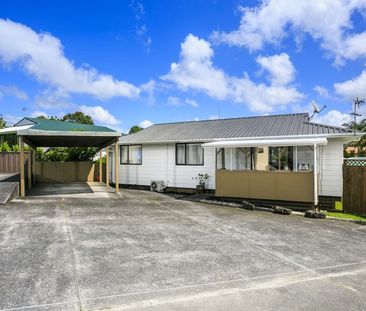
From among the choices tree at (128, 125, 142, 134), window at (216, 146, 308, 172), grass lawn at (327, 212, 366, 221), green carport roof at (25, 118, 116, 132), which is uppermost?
tree at (128, 125, 142, 134)

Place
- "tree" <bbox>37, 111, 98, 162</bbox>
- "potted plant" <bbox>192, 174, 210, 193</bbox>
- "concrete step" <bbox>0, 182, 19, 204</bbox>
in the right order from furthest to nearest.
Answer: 1. "tree" <bbox>37, 111, 98, 162</bbox>
2. "potted plant" <bbox>192, 174, 210, 193</bbox>
3. "concrete step" <bbox>0, 182, 19, 204</bbox>

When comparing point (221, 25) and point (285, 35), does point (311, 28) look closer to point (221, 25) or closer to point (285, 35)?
point (285, 35)

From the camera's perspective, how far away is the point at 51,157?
2239 centimetres

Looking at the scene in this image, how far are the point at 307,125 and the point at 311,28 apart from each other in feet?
20.0

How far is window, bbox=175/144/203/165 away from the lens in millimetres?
16422

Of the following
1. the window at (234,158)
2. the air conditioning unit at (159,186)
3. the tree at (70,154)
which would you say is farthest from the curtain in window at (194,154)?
the tree at (70,154)

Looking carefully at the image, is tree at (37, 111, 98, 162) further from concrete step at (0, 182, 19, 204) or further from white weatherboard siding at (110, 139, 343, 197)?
concrete step at (0, 182, 19, 204)

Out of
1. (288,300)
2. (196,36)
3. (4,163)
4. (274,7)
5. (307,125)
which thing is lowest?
(288,300)

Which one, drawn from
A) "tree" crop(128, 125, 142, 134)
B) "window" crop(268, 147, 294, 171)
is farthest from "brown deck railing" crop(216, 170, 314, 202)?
"tree" crop(128, 125, 142, 134)

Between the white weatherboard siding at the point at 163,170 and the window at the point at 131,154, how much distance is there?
0.86 ft

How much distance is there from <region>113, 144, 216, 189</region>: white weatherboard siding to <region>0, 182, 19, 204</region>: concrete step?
22.7ft

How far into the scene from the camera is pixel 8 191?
1223cm

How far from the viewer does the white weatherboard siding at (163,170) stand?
52.7ft

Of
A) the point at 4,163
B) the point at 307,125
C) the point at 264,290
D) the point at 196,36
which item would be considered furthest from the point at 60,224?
the point at 196,36
